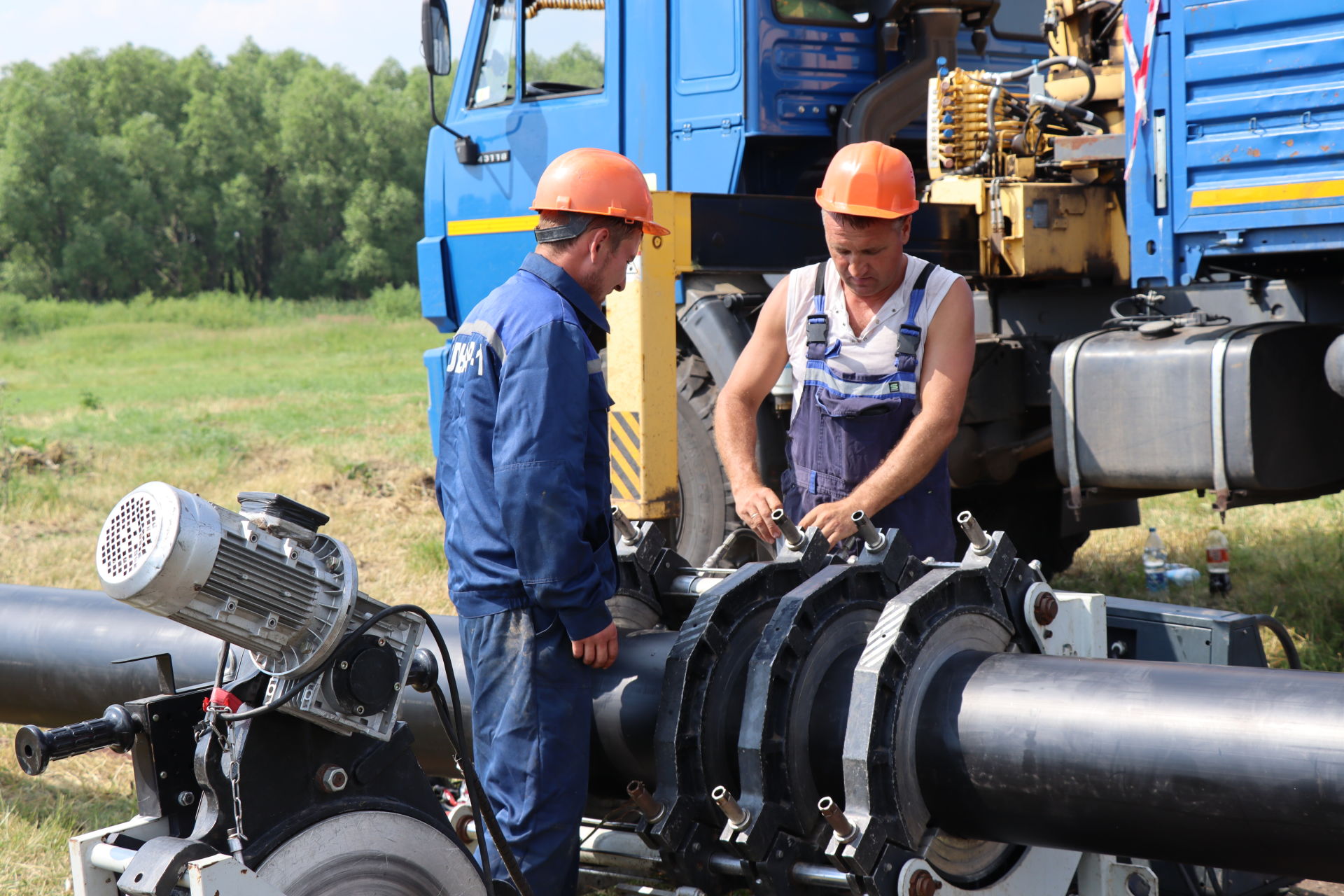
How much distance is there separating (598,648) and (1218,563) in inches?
167

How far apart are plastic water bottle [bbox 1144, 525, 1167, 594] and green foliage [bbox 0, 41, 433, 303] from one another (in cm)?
4635

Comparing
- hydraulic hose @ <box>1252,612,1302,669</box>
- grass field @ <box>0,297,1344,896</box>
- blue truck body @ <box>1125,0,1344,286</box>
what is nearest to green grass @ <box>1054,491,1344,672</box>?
grass field @ <box>0,297,1344,896</box>

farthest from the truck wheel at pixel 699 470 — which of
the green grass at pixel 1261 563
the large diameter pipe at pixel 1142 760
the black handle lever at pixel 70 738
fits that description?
the black handle lever at pixel 70 738

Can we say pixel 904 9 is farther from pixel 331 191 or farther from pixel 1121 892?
pixel 331 191

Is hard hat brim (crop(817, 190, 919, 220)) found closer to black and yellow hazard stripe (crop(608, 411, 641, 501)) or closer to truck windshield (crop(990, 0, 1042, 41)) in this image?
black and yellow hazard stripe (crop(608, 411, 641, 501))

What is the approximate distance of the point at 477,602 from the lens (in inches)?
100

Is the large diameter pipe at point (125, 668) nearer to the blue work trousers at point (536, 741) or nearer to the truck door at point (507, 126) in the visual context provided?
the blue work trousers at point (536, 741)

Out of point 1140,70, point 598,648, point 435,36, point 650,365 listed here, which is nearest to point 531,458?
point 598,648

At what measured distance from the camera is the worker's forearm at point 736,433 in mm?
3533

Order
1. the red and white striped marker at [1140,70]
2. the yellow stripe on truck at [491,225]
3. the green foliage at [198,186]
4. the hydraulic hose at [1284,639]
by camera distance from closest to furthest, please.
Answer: the hydraulic hose at [1284,639] < the red and white striped marker at [1140,70] < the yellow stripe on truck at [491,225] < the green foliage at [198,186]

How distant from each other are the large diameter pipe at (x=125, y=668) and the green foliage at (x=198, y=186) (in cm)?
4768

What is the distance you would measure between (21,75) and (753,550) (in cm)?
5959

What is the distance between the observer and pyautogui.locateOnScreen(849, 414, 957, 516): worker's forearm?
3.25 metres

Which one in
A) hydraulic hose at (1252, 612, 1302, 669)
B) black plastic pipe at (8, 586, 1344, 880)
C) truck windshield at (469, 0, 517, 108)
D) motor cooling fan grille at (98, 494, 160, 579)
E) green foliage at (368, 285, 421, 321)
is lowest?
green foliage at (368, 285, 421, 321)
